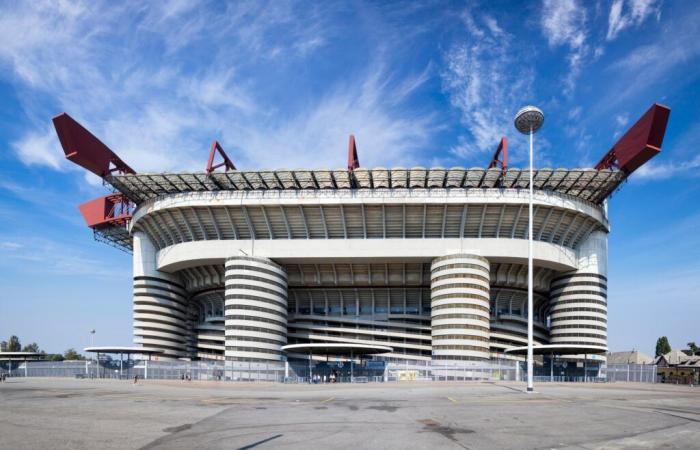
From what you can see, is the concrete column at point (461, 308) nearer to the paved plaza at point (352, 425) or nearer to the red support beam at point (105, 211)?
the paved plaza at point (352, 425)

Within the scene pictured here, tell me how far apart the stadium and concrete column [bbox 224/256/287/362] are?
0.52 feet

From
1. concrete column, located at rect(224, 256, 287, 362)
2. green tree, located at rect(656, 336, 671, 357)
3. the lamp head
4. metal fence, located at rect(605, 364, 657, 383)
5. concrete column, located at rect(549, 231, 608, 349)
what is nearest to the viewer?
the lamp head

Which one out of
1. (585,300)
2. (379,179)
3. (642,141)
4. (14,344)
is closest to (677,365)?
(585,300)

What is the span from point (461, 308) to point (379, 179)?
19.3 m

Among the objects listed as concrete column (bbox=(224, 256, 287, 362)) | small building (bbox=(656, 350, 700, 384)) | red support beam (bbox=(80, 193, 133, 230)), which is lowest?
small building (bbox=(656, 350, 700, 384))

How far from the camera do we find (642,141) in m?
59.3

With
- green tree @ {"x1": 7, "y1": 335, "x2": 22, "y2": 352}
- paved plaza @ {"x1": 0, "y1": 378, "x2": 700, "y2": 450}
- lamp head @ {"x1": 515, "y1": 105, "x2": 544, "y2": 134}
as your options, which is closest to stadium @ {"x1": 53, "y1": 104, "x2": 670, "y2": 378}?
lamp head @ {"x1": 515, "y1": 105, "x2": 544, "y2": 134}

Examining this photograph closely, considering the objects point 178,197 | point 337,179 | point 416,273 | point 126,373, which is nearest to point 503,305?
point 416,273

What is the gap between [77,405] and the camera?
25.5 m

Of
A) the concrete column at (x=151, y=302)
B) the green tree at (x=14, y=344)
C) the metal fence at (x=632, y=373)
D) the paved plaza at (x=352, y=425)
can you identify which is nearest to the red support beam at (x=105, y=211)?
the concrete column at (x=151, y=302)

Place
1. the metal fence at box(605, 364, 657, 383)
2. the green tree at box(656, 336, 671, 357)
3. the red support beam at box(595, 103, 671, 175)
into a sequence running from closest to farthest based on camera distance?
1. the red support beam at box(595, 103, 671, 175)
2. the metal fence at box(605, 364, 657, 383)
3. the green tree at box(656, 336, 671, 357)

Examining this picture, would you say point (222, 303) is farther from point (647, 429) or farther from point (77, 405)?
point (647, 429)

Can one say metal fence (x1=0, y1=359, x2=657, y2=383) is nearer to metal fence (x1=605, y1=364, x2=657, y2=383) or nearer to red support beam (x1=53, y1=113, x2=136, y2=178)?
metal fence (x1=605, y1=364, x2=657, y2=383)

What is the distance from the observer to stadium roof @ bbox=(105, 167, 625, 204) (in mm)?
62406
